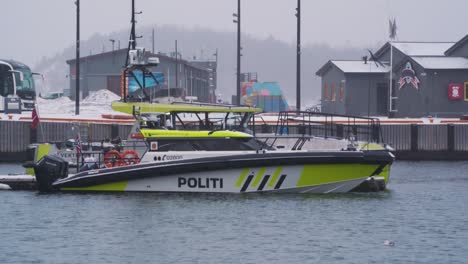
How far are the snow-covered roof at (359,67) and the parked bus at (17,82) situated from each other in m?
19.6

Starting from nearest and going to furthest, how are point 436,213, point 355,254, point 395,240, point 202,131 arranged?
point 355,254 → point 395,240 → point 436,213 → point 202,131

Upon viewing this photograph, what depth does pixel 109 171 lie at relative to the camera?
31.8 meters

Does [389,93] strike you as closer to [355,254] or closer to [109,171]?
[109,171]

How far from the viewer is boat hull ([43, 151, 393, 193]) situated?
31109 mm

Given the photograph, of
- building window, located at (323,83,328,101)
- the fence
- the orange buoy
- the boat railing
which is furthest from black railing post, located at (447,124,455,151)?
building window, located at (323,83,328,101)

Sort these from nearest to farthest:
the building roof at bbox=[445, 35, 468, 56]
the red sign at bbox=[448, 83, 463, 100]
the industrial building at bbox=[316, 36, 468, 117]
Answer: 1. the red sign at bbox=[448, 83, 463, 100]
2. the industrial building at bbox=[316, 36, 468, 117]
3. the building roof at bbox=[445, 35, 468, 56]

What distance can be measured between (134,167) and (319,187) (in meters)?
5.01

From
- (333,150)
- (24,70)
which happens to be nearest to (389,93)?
(24,70)

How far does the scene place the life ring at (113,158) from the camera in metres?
32.1

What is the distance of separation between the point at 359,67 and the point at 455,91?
889cm

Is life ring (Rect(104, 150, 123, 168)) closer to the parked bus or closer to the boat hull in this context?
the boat hull

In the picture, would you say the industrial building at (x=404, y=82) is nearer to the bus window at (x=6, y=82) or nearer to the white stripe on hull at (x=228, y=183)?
the bus window at (x=6, y=82)

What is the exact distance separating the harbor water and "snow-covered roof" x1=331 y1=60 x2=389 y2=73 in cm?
3971

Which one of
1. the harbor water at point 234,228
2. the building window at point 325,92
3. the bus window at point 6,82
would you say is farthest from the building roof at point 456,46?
the harbor water at point 234,228
